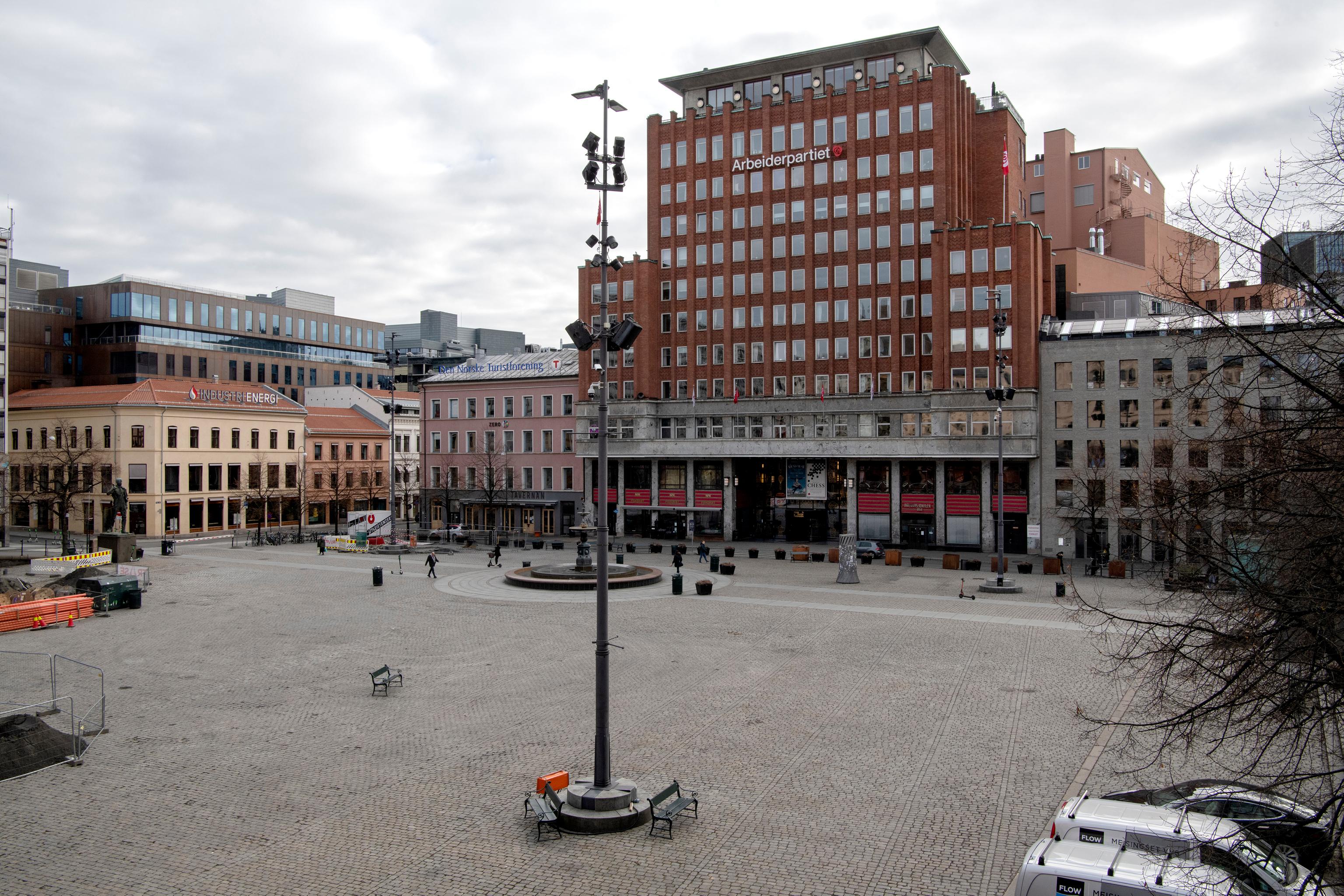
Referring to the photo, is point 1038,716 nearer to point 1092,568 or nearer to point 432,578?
point 1092,568

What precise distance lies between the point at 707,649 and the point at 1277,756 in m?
14.9

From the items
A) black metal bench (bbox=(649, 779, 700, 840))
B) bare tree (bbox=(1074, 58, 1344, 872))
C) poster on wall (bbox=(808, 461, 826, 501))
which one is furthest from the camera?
poster on wall (bbox=(808, 461, 826, 501))

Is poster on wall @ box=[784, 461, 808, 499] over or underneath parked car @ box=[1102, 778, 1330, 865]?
over

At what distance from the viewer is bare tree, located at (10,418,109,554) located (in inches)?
2635

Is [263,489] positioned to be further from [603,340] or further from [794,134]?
[603,340]

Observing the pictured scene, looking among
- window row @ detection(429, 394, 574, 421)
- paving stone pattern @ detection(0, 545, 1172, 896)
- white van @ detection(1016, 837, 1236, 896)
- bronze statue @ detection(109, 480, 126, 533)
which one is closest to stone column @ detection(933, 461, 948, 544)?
paving stone pattern @ detection(0, 545, 1172, 896)

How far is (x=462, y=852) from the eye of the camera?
12797 mm

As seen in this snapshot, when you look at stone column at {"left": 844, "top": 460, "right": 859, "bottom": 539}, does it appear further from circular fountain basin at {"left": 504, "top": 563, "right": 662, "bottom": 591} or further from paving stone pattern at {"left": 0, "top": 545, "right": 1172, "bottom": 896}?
paving stone pattern at {"left": 0, "top": 545, "right": 1172, "bottom": 896}

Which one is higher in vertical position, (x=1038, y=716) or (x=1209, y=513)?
(x=1209, y=513)

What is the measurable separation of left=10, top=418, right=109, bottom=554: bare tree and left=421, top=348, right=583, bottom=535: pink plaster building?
2605cm

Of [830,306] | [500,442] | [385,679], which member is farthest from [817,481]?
[385,679]

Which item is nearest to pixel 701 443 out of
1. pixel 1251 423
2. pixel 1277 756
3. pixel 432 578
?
pixel 432 578

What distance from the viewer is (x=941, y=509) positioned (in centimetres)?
6006

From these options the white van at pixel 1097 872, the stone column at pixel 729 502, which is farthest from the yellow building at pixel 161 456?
the white van at pixel 1097 872
